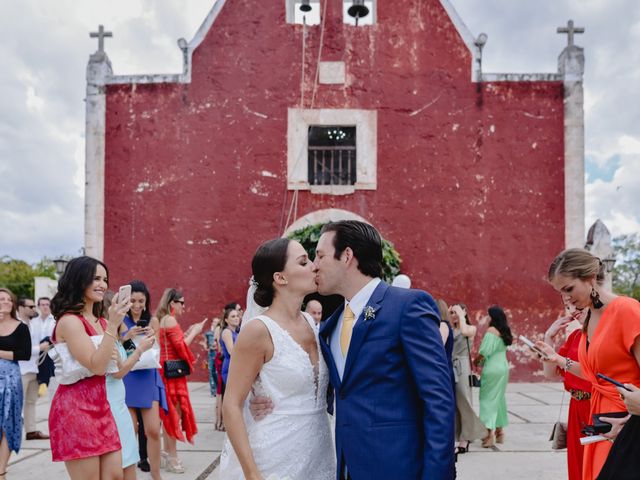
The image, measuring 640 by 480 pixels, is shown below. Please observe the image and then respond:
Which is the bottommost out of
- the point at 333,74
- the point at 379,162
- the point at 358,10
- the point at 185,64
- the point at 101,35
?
the point at 379,162

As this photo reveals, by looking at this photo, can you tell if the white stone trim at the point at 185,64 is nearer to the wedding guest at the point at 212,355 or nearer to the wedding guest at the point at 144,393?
the wedding guest at the point at 212,355

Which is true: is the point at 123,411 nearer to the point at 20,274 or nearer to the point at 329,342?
the point at 329,342

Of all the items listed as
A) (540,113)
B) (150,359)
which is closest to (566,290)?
(150,359)

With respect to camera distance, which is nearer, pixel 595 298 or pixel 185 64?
pixel 595 298

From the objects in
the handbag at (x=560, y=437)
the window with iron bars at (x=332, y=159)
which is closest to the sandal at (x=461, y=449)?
the handbag at (x=560, y=437)

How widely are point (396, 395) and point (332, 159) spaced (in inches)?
422

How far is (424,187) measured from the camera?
1266 centimetres

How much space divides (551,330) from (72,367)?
336 centimetres

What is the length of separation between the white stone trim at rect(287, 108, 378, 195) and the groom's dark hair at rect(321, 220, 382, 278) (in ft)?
32.9

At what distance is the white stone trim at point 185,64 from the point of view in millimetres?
12852

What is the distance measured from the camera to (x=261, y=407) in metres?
2.66

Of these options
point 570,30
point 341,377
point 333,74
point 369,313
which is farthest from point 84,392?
point 570,30

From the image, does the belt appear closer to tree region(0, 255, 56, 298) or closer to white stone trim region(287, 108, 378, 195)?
white stone trim region(287, 108, 378, 195)

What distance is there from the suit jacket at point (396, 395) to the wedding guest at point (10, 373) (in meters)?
→ 4.23
